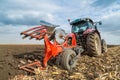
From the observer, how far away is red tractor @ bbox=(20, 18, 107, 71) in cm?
929

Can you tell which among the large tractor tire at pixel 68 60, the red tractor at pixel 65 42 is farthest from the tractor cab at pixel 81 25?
the large tractor tire at pixel 68 60

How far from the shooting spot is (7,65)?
30.4 feet

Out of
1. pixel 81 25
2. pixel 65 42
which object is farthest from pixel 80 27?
pixel 65 42

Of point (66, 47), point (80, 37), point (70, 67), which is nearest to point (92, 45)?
point (80, 37)

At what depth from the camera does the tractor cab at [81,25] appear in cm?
1329

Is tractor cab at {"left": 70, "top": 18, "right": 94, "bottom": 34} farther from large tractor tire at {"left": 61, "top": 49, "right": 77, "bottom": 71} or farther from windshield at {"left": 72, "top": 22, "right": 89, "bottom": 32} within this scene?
large tractor tire at {"left": 61, "top": 49, "right": 77, "bottom": 71}

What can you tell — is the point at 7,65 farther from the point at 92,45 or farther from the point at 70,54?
the point at 92,45

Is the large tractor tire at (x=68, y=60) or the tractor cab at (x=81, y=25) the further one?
the tractor cab at (x=81, y=25)

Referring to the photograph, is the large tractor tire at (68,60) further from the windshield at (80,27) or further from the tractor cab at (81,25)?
the windshield at (80,27)

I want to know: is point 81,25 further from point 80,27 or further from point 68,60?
point 68,60

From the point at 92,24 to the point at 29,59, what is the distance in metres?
4.96

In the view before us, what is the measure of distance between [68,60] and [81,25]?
13.2ft

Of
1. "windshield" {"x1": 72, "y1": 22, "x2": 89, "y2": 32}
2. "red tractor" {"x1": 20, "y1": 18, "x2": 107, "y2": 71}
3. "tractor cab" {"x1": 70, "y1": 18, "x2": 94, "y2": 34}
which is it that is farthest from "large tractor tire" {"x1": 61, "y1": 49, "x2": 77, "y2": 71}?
"windshield" {"x1": 72, "y1": 22, "x2": 89, "y2": 32}

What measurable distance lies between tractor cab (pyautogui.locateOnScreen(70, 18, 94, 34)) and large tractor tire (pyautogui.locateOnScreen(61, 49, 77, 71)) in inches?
127
